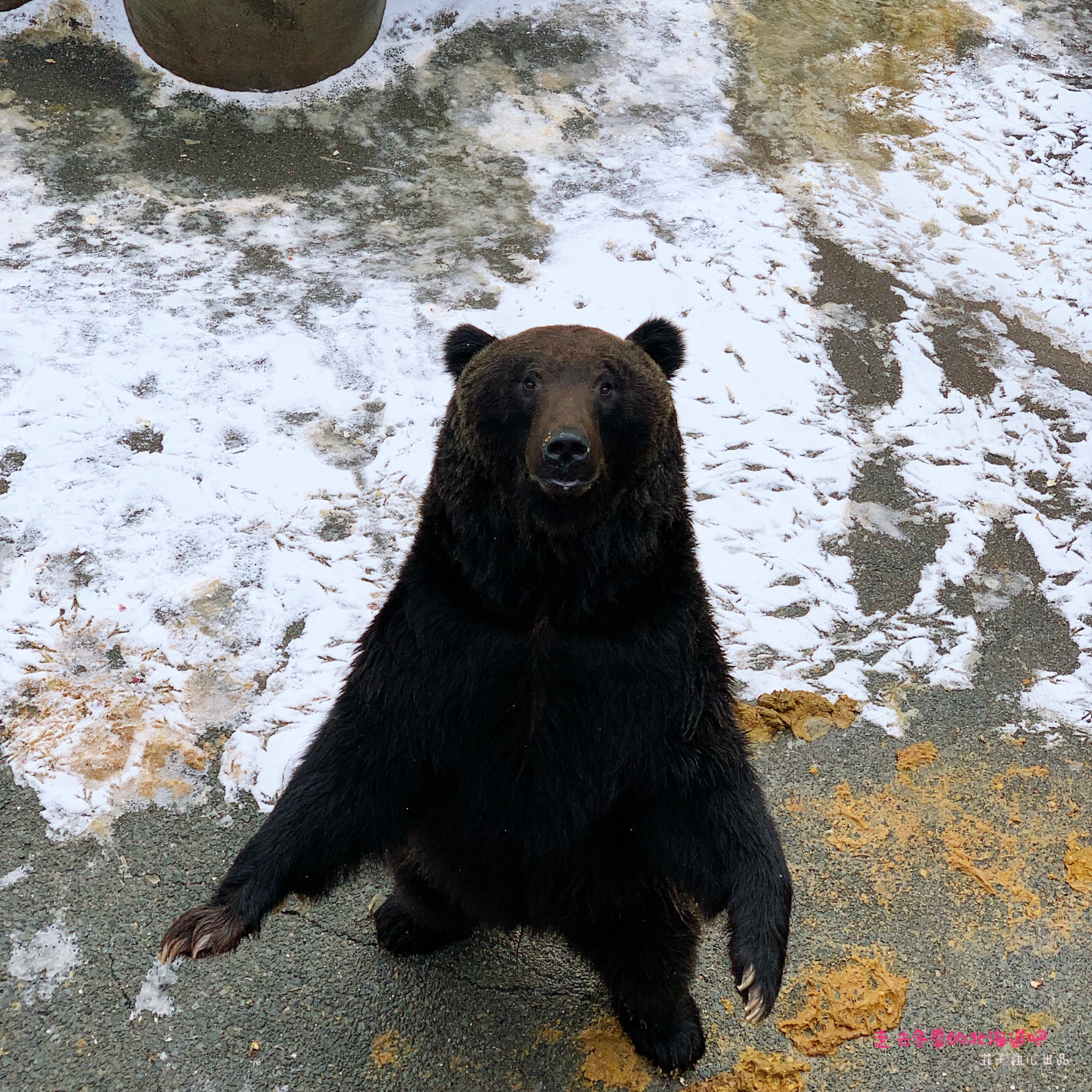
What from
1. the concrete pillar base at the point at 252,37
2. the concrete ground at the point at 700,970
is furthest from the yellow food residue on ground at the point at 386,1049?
the concrete pillar base at the point at 252,37

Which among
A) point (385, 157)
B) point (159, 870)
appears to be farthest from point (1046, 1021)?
point (385, 157)

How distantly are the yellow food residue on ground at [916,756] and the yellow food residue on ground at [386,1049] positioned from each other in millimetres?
1923

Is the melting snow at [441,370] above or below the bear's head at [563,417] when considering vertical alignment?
below

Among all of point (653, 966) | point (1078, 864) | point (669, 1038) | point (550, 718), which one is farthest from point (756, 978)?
point (1078, 864)

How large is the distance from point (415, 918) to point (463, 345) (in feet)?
5.36

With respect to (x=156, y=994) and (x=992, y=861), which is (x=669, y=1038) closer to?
(x=992, y=861)

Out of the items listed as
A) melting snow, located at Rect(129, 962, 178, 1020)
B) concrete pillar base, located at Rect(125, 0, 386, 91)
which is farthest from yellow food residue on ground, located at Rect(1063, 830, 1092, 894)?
concrete pillar base, located at Rect(125, 0, 386, 91)

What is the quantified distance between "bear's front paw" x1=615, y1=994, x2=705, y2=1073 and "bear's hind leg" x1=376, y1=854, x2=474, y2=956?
0.53 meters

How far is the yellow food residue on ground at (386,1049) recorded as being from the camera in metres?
3.08

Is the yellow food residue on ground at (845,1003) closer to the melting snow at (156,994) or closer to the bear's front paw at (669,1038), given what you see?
the bear's front paw at (669,1038)

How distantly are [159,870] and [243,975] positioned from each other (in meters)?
0.44

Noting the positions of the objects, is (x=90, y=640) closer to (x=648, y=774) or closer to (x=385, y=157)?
(x=648, y=774)

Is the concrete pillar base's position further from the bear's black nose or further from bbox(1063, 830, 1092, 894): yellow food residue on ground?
bbox(1063, 830, 1092, 894): yellow food residue on ground

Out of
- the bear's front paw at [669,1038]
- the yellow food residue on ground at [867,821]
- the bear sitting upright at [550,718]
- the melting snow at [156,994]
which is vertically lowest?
the yellow food residue on ground at [867,821]
